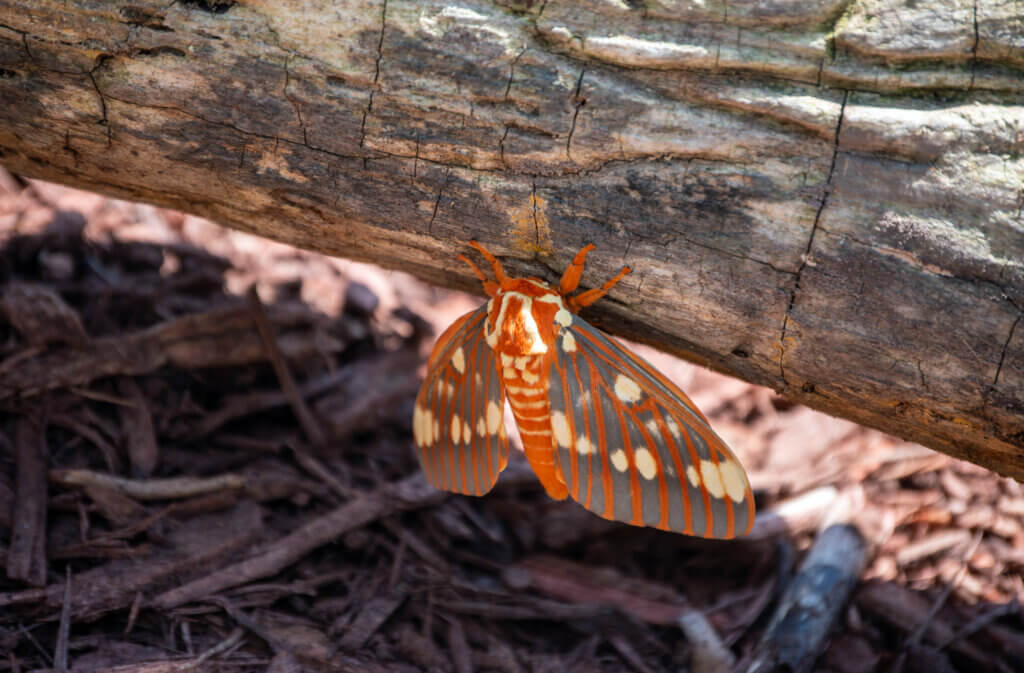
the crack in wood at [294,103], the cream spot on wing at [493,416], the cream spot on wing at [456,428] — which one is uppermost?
the crack in wood at [294,103]

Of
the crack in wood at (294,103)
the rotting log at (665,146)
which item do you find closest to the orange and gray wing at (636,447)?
the rotting log at (665,146)

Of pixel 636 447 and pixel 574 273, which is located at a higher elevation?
pixel 574 273

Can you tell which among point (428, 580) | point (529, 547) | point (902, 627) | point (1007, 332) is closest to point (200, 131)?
point (428, 580)

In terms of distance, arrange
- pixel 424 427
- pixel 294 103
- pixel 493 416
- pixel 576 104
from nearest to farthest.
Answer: pixel 576 104 → pixel 294 103 → pixel 493 416 → pixel 424 427

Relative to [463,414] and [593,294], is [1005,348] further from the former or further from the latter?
[463,414]

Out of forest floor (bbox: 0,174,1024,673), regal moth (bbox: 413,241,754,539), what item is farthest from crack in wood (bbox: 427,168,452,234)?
forest floor (bbox: 0,174,1024,673)

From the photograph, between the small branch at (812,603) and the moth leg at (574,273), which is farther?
the small branch at (812,603)

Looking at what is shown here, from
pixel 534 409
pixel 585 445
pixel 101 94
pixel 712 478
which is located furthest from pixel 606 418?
pixel 101 94

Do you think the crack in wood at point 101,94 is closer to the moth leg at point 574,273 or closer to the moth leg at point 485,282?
the moth leg at point 485,282
